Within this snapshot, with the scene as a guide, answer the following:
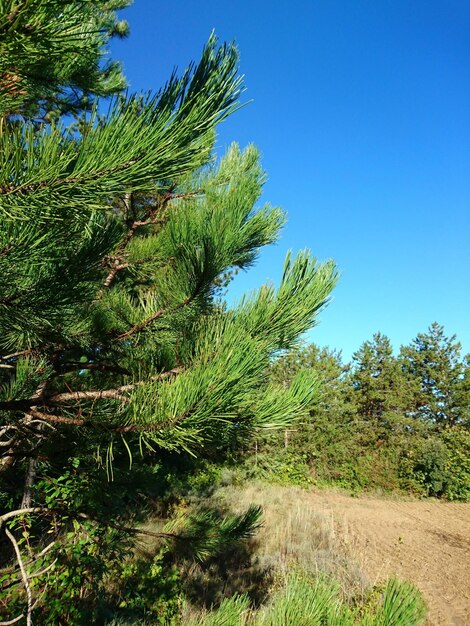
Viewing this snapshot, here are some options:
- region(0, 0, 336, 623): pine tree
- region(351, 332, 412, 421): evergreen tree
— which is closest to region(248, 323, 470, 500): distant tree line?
region(351, 332, 412, 421): evergreen tree

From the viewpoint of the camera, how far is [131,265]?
242 cm

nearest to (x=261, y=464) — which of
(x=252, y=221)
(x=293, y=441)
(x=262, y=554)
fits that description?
(x=293, y=441)

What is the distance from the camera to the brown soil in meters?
5.23

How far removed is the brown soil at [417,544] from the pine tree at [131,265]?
127 inches

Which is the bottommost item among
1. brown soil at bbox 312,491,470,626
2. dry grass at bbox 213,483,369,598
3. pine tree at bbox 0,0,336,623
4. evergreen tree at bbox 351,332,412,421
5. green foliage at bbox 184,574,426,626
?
dry grass at bbox 213,483,369,598

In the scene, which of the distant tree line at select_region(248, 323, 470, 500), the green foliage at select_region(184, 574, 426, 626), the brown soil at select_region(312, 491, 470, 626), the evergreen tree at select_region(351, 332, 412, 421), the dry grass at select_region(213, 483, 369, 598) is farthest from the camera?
the evergreen tree at select_region(351, 332, 412, 421)

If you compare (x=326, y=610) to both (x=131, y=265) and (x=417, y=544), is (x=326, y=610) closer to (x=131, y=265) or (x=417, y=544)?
(x=131, y=265)

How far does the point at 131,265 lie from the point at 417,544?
839cm

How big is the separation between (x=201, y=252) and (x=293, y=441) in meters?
15.4

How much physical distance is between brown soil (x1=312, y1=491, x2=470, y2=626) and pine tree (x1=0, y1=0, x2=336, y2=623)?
324 centimetres

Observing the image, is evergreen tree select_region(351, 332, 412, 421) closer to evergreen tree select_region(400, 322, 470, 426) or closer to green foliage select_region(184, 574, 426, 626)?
evergreen tree select_region(400, 322, 470, 426)

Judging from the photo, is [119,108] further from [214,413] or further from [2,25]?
[214,413]

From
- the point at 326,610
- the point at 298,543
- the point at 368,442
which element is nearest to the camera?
the point at 326,610

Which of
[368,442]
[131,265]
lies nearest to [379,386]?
[368,442]
